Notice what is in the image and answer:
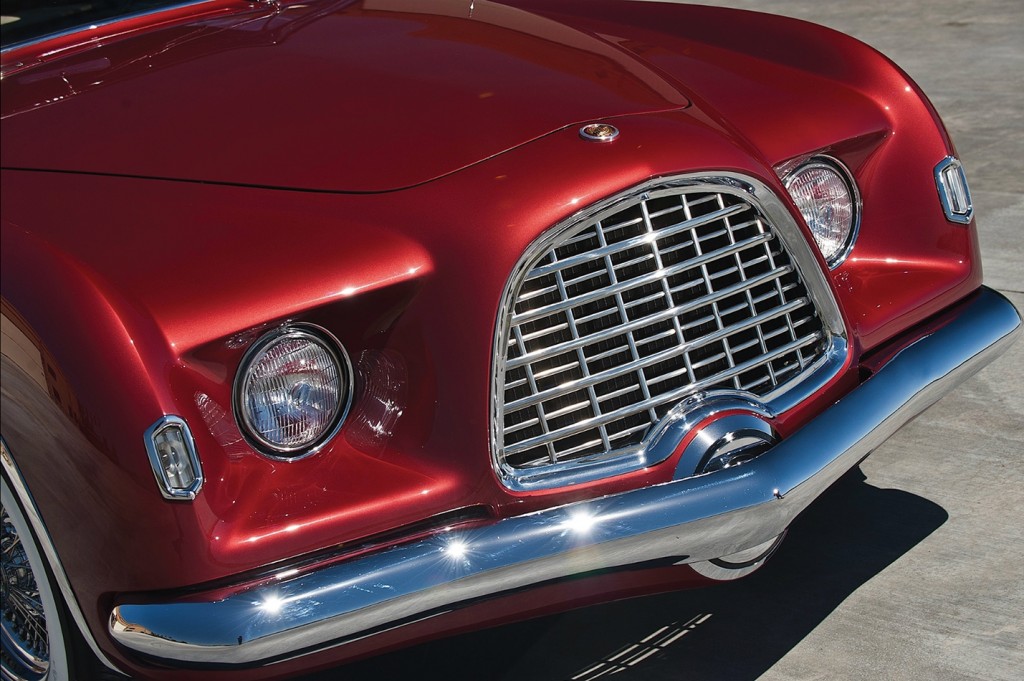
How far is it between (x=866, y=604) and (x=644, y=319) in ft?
3.05

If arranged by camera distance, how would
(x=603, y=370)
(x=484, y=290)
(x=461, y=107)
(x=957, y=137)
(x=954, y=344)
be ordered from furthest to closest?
(x=957, y=137) < (x=954, y=344) < (x=461, y=107) < (x=603, y=370) < (x=484, y=290)

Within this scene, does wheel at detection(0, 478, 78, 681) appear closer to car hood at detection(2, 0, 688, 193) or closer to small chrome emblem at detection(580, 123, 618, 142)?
car hood at detection(2, 0, 688, 193)

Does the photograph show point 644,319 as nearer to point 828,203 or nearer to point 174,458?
point 828,203

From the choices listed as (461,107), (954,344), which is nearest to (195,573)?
(461,107)

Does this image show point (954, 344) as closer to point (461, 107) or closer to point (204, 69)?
point (461, 107)

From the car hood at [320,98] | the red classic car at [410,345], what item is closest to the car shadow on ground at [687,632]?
the red classic car at [410,345]

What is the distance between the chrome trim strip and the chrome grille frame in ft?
2.59

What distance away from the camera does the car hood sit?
97.4 inches

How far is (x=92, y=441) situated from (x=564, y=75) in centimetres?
130

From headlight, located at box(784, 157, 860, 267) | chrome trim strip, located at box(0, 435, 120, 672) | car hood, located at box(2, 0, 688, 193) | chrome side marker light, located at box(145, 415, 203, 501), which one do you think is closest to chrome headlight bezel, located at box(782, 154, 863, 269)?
headlight, located at box(784, 157, 860, 267)

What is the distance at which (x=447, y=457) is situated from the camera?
7.52 feet

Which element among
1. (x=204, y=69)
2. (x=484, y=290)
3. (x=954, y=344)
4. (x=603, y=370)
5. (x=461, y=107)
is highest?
(x=204, y=69)

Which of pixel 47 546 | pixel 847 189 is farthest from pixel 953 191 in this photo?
pixel 47 546

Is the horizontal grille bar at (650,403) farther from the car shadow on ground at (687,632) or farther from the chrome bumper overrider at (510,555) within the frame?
the car shadow on ground at (687,632)
